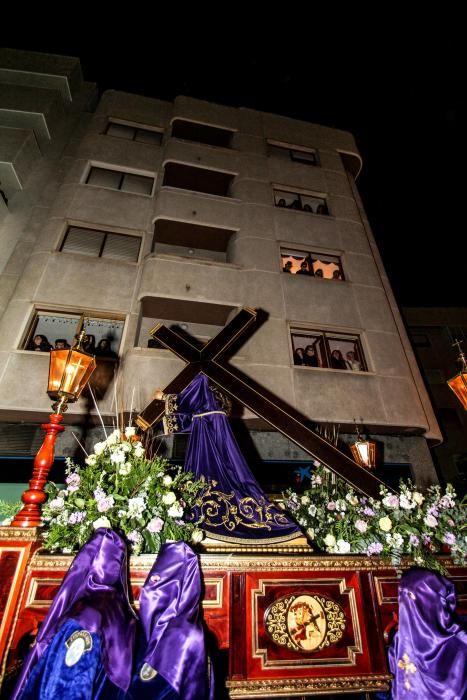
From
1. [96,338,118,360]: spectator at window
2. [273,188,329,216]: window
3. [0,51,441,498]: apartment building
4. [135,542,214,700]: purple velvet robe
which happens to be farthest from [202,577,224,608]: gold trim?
[273,188,329,216]: window

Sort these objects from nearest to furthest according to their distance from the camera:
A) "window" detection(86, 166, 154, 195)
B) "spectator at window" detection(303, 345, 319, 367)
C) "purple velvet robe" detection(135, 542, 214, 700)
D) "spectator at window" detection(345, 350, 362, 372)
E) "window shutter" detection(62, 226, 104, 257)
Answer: "purple velvet robe" detection(135, 542, 214, 700) < "spectator at window" detection(303, 345, 319, 367) < "spectator at window" detection(345, 350, 362, 372) < "window shutter" detection(62, 226, 104, 257) < "window" detection(86, 166, 154, 195)

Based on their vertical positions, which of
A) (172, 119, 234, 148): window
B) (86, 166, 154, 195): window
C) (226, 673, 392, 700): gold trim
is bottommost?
(226, 673, 392, 700): gold trim

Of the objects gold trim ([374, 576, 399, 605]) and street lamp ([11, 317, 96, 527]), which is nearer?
gold trim ([374, 576, 399, 605])

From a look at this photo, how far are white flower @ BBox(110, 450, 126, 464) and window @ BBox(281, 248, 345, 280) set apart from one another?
10.5 meters

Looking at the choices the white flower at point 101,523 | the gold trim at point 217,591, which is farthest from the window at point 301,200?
the gold trim at point 217,591

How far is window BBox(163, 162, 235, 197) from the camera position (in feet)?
49.2

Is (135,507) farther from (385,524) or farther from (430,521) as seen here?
(430,521)

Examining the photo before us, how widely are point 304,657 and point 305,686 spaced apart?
0.19 metres

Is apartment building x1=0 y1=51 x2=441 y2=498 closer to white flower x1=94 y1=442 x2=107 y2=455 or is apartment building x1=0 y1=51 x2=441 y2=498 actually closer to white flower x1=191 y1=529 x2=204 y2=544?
white flower x1=94 y1=442 x2=107 y2=455

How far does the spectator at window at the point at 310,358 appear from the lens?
1098 cm

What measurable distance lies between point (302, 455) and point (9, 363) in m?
8.55

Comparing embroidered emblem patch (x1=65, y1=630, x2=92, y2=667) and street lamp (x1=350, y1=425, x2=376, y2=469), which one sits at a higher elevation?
street lamp (x1=350, y1=425, x2=376, y2=469)

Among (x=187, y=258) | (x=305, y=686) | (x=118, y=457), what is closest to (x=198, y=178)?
(x=187, y=258)

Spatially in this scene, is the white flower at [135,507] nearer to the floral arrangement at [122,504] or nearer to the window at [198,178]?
the floral arrangement at [122,504]
